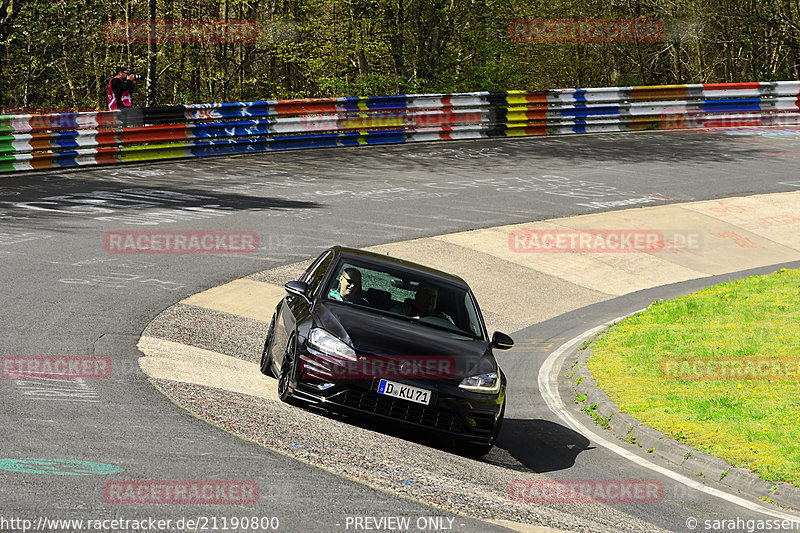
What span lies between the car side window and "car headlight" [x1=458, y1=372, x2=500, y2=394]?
6.26ft

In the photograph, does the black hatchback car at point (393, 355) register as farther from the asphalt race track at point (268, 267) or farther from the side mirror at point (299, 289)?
the asphalt race track at point (268, 267)

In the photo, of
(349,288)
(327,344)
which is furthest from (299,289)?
(327,344)

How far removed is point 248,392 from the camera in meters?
8.95

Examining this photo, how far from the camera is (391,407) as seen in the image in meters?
8.20

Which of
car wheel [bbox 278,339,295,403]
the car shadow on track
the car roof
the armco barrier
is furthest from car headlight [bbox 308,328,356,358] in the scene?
the armco barrier

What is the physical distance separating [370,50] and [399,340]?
75.5 feet

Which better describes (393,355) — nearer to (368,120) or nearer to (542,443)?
A: (542,443)

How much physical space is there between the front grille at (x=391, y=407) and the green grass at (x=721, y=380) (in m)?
2.67

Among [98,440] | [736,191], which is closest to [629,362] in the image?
[98,440]

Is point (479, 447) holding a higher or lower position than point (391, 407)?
lower

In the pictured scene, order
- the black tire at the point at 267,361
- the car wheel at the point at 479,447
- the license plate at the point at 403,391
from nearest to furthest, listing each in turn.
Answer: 1. the license plate at the point at 403,391
2. the car wheel at the point at 479,447
3. the black tire at the point at 267,361

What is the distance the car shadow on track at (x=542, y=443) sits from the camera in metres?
8.87

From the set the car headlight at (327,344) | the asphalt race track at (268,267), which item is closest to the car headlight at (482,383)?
the asphalt race track at (268,267)

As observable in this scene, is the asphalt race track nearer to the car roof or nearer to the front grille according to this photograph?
the front grille
